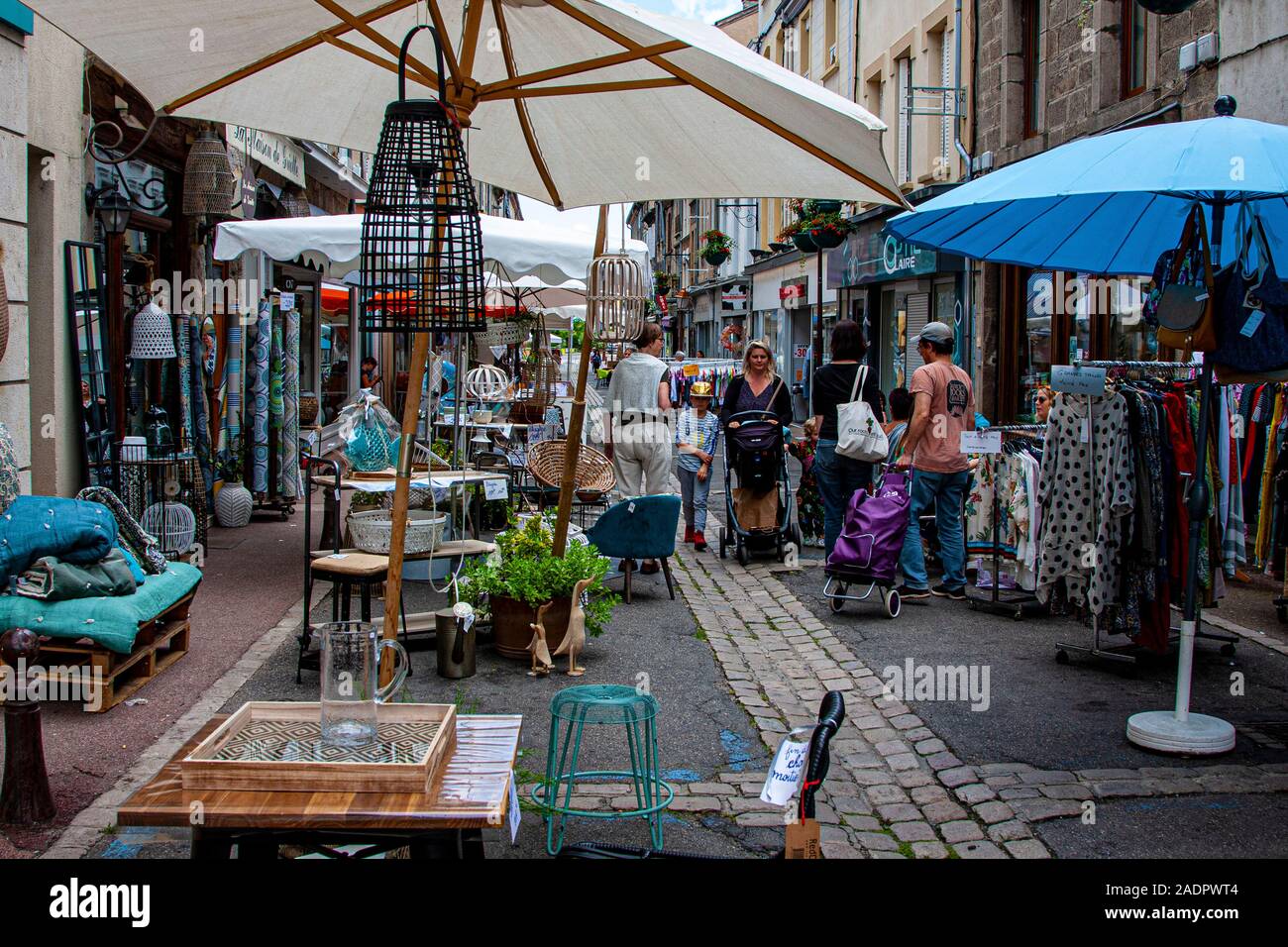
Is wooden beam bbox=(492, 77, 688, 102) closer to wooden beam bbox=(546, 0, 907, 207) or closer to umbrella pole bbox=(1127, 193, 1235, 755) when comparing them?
wooden beam bbox=(546, 0, 907, 207)

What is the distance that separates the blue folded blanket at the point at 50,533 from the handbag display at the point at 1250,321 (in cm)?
536

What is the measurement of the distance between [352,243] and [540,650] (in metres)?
4.41

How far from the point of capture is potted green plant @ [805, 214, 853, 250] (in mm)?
18312

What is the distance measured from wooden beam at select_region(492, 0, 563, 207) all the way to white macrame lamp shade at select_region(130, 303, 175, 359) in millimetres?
5365

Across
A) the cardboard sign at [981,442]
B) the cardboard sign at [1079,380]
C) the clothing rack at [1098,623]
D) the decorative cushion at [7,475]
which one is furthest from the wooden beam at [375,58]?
the cardboard sign at [981,442]

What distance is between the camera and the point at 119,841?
13.4 feet

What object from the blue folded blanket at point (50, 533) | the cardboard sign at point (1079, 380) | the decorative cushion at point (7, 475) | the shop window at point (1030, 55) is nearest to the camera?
the blue folded blanket at point (50, 533)

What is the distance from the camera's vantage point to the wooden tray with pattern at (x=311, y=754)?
2.89 m

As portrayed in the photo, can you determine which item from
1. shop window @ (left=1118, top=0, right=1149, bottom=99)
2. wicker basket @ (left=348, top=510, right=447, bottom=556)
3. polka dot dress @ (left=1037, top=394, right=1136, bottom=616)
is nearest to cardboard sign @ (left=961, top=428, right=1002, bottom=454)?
polka dot dress @ (left=1037, top=394, right=1136, bottom=616)

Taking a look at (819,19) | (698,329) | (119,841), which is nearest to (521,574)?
(119,841)

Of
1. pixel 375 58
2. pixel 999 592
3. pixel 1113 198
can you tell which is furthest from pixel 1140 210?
pixel 375 58

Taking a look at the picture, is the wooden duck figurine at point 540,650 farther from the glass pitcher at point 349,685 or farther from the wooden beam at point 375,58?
the glass pitcher at point 349,685

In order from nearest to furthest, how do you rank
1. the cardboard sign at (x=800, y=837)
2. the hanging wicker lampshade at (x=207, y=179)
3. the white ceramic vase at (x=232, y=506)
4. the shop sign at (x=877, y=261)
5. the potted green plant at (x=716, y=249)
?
the cardboard sign at (x=800, y=837) → the hanging wicker lampshade at (x=207, y=179) → the white ceramic vase at (x=232, y=506) → the shop sign at (x=877, y=261) → the potted green plant at (x=716, y=249)
